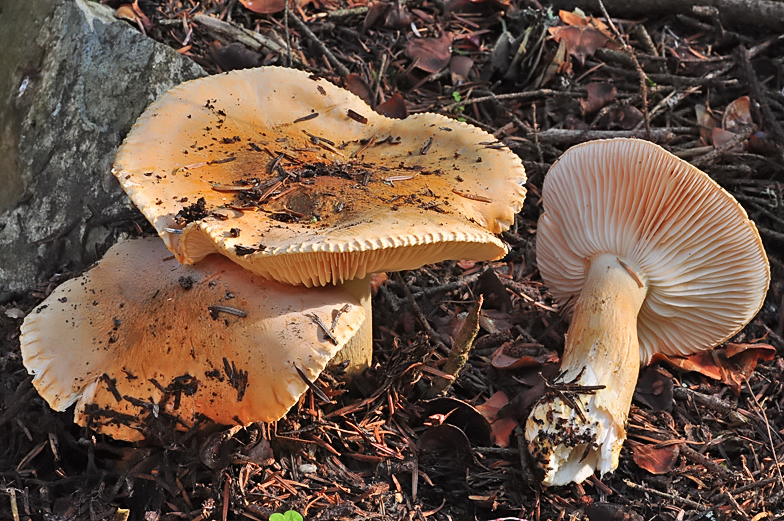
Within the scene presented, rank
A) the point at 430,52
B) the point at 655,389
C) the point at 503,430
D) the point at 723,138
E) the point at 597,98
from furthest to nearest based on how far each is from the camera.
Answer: the point at 430,52
the point at 597,98
the point at 723,138
the point at 655,389
the point at 503,430

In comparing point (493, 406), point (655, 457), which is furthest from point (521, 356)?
point (655, 457)

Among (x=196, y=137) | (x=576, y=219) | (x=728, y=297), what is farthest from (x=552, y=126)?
(x=196, y=137)

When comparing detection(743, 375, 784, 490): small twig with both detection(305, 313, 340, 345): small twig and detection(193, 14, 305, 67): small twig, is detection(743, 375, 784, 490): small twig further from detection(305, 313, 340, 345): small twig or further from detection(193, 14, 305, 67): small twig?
detection(193, 14, 305, 67): small twig

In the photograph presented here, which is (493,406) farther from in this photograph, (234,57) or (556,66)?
(234,57)

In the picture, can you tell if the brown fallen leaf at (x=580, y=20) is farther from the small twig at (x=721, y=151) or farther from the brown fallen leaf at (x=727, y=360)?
the brown fallen leaf at (x=727, y=360)

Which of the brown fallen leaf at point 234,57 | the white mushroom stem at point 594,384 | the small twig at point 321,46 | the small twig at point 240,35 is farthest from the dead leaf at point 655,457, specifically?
the brown fallen leaf at point 234,57

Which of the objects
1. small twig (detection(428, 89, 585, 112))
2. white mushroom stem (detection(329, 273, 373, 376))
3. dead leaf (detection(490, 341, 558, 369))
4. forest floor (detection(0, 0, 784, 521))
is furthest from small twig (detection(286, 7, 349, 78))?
dead leaf (detection(490, 341, 558, 369))
